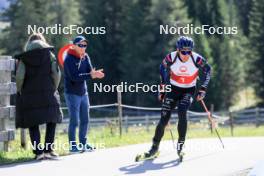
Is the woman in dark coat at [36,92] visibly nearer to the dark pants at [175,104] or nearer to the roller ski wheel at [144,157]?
the roller ski wheel at [144,157]

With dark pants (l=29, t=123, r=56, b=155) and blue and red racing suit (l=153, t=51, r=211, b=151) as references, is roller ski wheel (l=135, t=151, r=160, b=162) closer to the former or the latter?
blue and red racing suit (l=153, t=51, r=211, b=151)

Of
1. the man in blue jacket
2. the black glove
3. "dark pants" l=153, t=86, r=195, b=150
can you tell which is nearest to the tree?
the man in blue jacket

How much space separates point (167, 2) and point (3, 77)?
59390 mm

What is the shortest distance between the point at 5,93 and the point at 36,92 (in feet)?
2.77

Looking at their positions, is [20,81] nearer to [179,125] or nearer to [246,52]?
[179,125]

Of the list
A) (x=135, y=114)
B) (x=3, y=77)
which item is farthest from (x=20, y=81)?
(x=135, y=114)

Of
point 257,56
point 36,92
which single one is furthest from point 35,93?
point 257,56

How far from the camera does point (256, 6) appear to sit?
76250mm

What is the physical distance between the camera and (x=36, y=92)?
10.4 m

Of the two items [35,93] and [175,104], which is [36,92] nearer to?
[35,93]

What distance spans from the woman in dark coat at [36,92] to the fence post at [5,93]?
21.4 inches

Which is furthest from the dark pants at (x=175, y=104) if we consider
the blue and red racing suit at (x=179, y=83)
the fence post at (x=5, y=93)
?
the fence post at (x=5, y=93)

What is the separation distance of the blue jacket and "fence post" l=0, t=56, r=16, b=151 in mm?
895

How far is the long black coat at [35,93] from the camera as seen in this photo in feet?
34.0
